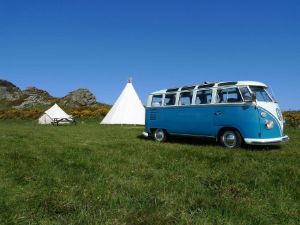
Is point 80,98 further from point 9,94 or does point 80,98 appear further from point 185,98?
point 185,98

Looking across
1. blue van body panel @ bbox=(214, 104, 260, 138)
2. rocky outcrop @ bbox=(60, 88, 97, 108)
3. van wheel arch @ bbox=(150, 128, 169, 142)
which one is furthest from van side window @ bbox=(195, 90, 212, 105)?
rocky outcrop @ bbox=(60, 88, 97, 108)

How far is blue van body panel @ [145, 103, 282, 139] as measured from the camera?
13.9 m

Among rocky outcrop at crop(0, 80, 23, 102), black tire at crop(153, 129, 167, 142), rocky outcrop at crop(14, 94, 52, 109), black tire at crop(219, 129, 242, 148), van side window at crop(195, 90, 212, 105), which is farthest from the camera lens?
rocky outcrop at crop(0, 80, 23, 102)

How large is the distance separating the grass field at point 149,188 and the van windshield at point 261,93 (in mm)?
2813

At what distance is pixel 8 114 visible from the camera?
5466 cm

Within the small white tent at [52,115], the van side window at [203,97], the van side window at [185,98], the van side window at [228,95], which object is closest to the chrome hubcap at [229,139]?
the van side window at [228,95]

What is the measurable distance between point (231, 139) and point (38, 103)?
3007 inches

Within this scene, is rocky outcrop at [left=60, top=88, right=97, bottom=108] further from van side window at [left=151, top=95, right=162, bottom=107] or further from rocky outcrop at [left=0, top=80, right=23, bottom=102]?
van side window at [left=151, top=95, right=162, bottom=107]

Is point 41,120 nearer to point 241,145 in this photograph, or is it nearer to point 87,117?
point 87,117

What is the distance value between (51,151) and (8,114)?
4528cm

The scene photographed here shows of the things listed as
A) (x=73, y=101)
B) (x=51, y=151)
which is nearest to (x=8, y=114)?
(x=73, y=101)

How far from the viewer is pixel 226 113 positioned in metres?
14.7

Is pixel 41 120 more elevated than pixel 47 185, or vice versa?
pixel 41 120

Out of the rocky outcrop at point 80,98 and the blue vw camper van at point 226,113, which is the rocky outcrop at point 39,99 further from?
the blue vw camper van at point 226,113
